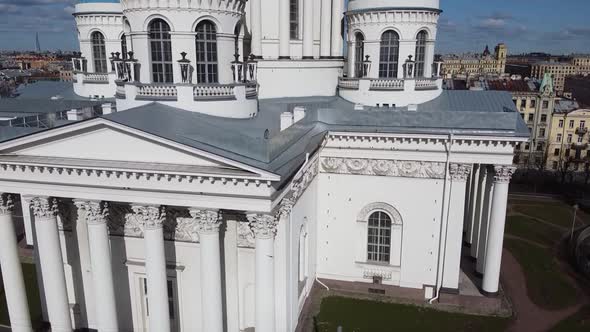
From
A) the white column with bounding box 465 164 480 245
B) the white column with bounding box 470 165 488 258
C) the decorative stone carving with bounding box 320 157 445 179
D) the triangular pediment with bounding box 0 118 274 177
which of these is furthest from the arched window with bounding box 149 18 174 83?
the white column with bounding box 465 164 480 245

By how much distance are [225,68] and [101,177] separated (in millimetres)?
7911

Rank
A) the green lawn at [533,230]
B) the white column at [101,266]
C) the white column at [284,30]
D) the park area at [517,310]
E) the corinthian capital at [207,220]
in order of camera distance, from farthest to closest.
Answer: the green lawn at [533,230] → the white column at [284,30] → the park area at [517,310] → the white column at [101,266] → the corinthian capital at [207,220]

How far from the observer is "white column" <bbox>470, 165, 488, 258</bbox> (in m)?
23.8

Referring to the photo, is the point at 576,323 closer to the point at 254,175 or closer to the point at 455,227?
the point at 455,227

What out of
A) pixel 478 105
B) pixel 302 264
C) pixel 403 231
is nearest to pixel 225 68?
pixel 302 264

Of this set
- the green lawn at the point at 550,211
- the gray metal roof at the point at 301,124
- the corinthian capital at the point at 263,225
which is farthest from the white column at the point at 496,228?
the green lawn at the point at 550,211

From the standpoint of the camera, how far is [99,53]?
30.8 m

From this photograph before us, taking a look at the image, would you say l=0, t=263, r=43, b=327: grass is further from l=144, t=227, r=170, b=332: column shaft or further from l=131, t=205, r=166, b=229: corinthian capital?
l=131, t=205, r=166, b=229: corinthian capital

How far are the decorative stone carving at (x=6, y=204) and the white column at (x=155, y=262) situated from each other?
5018 mm

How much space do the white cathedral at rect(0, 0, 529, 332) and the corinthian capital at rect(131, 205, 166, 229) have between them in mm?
63

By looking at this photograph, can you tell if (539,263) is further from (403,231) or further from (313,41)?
(313,41)

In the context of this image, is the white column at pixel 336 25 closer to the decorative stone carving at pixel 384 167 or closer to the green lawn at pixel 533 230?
the decorative stone carving at pixel 384 167

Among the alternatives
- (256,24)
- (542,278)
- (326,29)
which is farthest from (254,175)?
(542,278)

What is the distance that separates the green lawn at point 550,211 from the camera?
3422 cm
